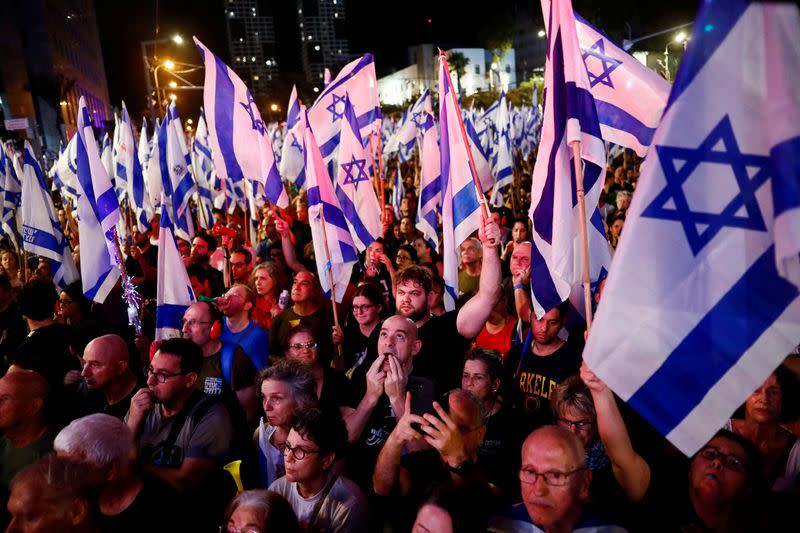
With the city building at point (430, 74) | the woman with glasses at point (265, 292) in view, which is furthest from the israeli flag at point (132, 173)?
the city building at point (430, 74)

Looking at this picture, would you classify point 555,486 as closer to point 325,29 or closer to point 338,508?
point 338,508

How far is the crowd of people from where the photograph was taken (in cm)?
247

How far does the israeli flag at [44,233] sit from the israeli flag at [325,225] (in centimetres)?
326

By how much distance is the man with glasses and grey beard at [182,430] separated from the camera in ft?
11.0

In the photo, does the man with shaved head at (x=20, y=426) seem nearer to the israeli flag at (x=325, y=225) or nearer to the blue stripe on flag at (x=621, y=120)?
the israeli flag at (x=325, y=225)

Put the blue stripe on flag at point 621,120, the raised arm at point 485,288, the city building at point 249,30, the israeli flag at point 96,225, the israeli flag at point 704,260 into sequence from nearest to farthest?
the israeli flag at point 704,260, the raised arm at point 485,288, the blue stripe on flag at point 621,120, the israeli flag at point 96,225, the city building at point 249,30

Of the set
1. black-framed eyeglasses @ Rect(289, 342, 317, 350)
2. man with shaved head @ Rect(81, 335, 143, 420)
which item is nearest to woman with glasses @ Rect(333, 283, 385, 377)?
black-framed eyeglasses @ Rect(289, 342, 317, 350)

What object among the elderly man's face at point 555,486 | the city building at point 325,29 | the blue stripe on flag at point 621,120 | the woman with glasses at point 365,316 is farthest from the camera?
the city building at point 325,29

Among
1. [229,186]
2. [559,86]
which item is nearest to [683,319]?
[559,86]

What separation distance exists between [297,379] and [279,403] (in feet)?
0.57

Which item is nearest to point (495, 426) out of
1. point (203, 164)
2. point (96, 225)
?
point (96, 225)

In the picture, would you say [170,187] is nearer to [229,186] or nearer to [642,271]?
[229,186]

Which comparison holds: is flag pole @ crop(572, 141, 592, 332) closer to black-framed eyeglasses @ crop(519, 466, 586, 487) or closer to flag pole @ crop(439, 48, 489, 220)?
black-framed eyeglasses @ crop(519, 466, 586, 487)

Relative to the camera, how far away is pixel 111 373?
3951 mm
